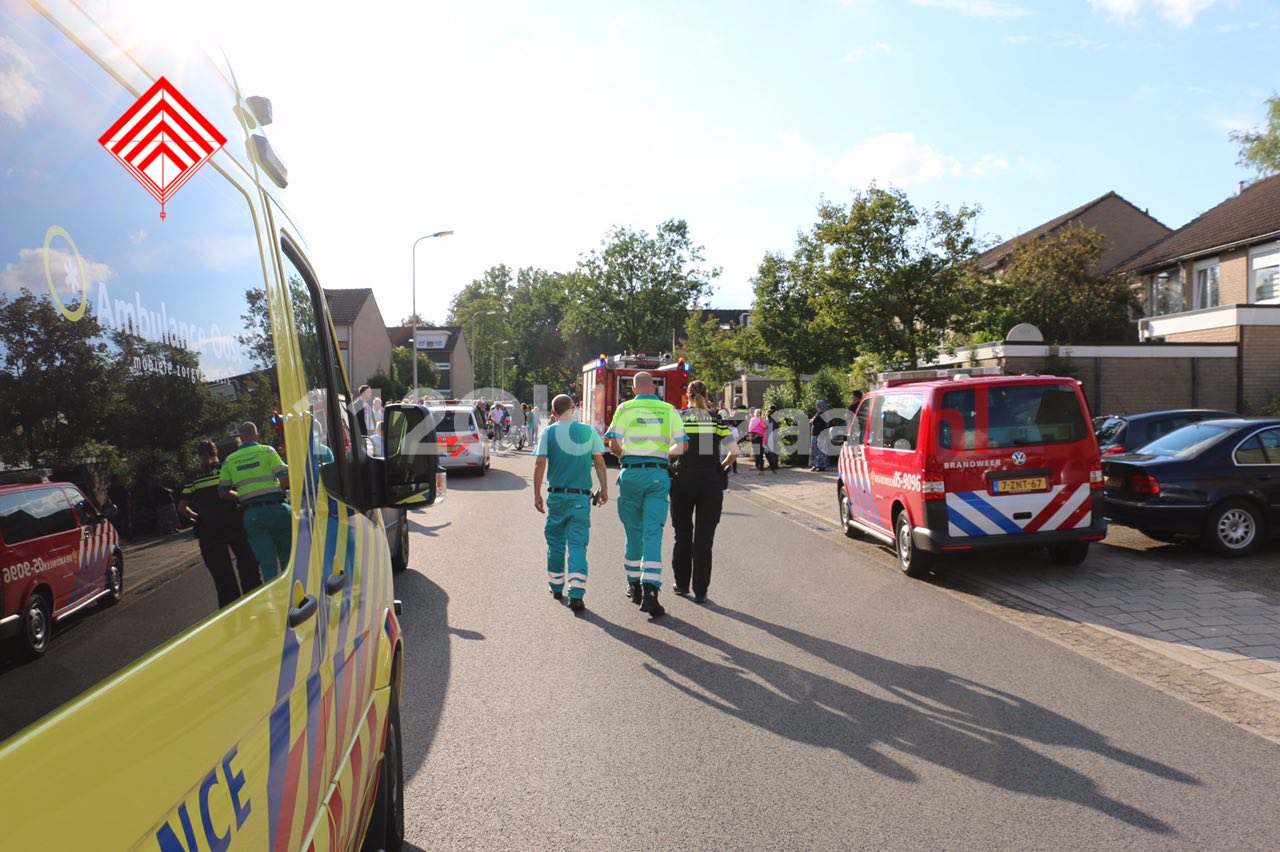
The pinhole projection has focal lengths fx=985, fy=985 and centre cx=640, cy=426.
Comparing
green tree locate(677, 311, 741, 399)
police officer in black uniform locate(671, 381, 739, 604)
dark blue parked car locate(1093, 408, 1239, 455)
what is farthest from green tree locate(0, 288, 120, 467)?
green tree locate(677, 311, 741, 399)

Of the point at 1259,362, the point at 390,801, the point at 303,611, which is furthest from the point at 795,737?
the point at 1259,362

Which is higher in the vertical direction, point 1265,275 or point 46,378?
point 1265,275

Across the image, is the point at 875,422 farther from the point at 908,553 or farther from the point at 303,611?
the point at 303,611

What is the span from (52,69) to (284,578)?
1000mm

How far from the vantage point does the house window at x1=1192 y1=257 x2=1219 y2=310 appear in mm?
32938

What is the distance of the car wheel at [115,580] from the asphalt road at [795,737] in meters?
2.65

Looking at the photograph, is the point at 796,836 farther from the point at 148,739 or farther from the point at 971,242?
the point at 971,242

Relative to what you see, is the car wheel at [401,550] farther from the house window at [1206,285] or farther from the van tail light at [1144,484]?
the house window at [1206,285]

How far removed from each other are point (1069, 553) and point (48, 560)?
997cm

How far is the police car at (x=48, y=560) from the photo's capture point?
114 centimetres

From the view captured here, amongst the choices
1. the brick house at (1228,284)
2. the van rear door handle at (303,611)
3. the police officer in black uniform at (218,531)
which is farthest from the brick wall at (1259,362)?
the police officer in black uniform at (218,531)

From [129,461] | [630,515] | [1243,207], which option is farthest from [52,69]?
[1243,207]

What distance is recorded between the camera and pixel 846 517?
39.9 feet

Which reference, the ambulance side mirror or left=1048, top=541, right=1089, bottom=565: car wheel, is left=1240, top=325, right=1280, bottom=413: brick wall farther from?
the ambulance side mirror
